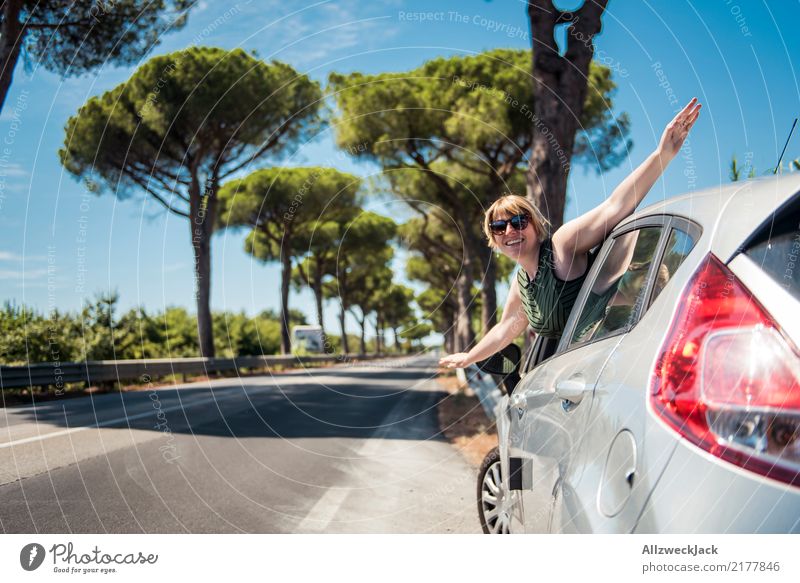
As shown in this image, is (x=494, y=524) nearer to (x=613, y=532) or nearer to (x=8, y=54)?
(x=613, y=532)

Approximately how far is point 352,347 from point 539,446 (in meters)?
86.8

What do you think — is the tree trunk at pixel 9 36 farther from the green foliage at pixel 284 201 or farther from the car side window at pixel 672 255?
the green foliage at pixel 284 201

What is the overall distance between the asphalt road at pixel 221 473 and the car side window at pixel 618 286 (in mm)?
2150

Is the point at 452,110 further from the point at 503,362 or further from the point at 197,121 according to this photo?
the point at 503,362

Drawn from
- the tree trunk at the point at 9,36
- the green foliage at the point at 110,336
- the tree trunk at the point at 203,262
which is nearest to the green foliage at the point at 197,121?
the tree trunk at the point at 203,262

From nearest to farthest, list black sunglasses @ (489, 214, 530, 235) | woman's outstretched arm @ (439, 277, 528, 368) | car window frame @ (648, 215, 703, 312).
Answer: car window frame @ (648, 215, 703, 312), black sunglasses @ (489, 214, 530, 235), woman's outstretched arm @ (439, 277, 528, 368)

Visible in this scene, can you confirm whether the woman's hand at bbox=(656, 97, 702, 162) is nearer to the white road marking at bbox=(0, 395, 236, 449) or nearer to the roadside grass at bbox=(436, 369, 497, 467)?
the white road marking at bbox=(0, 395, 236, 449)

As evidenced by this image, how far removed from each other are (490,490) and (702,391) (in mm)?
2653

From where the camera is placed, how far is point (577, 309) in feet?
9.25

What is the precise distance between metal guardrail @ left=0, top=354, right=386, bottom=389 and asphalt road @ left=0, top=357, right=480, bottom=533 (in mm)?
510

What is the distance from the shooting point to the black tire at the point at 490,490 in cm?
366

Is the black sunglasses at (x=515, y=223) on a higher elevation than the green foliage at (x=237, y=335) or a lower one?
higher

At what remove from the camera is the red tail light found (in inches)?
49.4

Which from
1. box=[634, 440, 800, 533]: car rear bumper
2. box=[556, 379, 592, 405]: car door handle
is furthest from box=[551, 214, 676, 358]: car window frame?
box=[634, 440, 800, 533]: car rear bumper
